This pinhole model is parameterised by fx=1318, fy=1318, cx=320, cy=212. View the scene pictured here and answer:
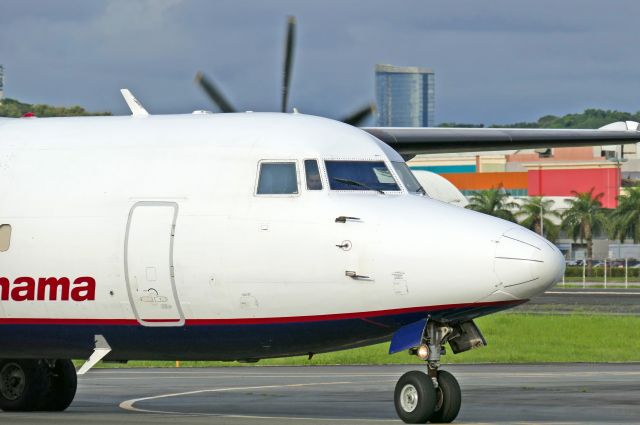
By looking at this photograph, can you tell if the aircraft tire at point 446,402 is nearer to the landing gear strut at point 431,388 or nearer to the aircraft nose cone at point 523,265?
the landing gear strut at point 431,388

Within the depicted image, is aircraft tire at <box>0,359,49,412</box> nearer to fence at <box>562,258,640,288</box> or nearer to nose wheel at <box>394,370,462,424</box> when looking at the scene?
nose wheel at <box>394,370,462,424</box>

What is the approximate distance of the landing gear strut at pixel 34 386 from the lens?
19578 mm

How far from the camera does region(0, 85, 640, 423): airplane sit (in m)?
15.0

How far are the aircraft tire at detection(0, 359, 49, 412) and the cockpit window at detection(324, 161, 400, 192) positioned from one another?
6301mm

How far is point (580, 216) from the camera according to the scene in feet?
365

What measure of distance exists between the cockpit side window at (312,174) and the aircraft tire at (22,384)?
6082 mm

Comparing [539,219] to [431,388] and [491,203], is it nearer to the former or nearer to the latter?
[491,203]

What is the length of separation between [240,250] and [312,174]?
50.0 inches

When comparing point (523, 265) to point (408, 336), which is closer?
point (523, 265)

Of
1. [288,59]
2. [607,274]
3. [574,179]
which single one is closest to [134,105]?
[288,59]

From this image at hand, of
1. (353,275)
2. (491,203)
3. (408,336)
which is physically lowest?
(408,336)

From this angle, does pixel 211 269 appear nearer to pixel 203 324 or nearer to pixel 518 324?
pixel 203 324

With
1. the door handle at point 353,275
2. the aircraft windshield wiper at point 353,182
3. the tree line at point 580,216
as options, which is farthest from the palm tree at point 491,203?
the door handle at point 353,275

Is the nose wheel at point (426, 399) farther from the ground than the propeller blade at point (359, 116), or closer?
closer
